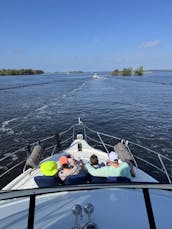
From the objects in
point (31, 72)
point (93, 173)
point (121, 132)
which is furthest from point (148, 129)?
point (31, 72)

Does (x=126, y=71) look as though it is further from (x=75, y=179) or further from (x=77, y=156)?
(x=75, y=179)

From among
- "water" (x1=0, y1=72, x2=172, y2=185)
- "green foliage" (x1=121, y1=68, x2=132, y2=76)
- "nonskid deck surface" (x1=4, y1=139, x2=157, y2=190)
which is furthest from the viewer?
"green foliage" (x1=121, y1=68, x2=132, y2=76)

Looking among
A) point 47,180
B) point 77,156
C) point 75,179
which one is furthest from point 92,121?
point 75,179

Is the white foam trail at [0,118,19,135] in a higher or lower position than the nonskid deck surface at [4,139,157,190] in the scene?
lower

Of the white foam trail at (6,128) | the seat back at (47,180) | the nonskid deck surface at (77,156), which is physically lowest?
the white foam trail at (6,128)

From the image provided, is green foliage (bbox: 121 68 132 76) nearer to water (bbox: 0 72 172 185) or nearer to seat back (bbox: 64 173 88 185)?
water (bbox: 0 72 172 185)

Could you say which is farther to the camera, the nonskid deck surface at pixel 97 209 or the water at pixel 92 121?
the water at pixel 92 121

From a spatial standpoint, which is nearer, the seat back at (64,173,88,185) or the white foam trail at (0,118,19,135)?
the seat back at (64,173,88,185)

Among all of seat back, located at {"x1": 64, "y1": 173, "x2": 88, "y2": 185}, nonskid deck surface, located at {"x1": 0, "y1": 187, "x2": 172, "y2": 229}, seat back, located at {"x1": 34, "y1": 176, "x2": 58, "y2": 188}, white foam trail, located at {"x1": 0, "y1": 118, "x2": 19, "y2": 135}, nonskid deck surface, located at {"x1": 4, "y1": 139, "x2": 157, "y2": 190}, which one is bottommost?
white foam trail, located at {"x1": 0, "y1": 118, "x2": 19, "y2": 135}

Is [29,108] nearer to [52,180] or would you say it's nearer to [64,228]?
[52,180]

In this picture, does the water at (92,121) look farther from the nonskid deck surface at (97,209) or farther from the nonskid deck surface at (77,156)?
the nonskid deck surface at (97,209)

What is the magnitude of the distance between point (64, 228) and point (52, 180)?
2.13 meters

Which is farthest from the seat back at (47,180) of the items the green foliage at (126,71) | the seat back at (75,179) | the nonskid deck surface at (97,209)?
the green foliage at (126,71)

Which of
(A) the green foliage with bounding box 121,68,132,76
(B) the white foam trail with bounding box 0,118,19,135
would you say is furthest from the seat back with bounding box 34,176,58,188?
(A) the green foliage with bounding box 121,68,132,76
